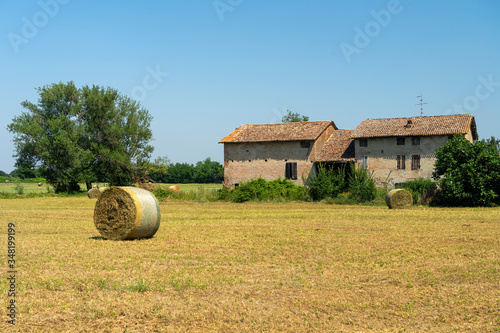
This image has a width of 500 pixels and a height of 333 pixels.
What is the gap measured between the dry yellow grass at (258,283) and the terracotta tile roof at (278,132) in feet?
99.4

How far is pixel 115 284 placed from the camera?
9.30 meters

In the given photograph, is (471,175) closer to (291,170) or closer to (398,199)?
(398,199)

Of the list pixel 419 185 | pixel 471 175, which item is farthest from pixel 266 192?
pixel 471 175

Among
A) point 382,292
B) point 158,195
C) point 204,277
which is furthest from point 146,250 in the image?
point 158,195

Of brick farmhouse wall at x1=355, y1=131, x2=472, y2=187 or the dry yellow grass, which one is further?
brick farmhouse wall at x1=355, y1=131, x2=472, y2=187

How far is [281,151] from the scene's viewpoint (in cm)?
4697

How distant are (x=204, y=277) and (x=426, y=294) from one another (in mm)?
4154

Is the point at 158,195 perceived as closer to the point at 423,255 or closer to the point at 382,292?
the point at 423,255

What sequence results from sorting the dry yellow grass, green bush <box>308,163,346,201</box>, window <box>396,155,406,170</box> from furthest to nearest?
window <box>396,155,406,170</box>, green bush <box>308,163,346,201</box>, the dry yellow grass

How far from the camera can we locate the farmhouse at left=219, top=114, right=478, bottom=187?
42.2 meters

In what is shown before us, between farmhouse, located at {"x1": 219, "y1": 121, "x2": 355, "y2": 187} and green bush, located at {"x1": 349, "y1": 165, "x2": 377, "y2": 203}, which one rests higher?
farmhouse, located at {"x1": 219, "y1": 121, "x2": 355, "y2": 187}

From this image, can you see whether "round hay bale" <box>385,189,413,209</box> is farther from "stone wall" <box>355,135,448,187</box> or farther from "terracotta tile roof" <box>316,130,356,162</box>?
"terracotta tile roof" <box>316,130,356,162</box>

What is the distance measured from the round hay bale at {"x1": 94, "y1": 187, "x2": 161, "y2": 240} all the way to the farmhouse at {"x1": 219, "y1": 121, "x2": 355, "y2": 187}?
30410 millimetres

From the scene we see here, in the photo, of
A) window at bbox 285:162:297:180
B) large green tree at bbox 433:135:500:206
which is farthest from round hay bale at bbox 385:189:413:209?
window at bbox 285:162:297:180
